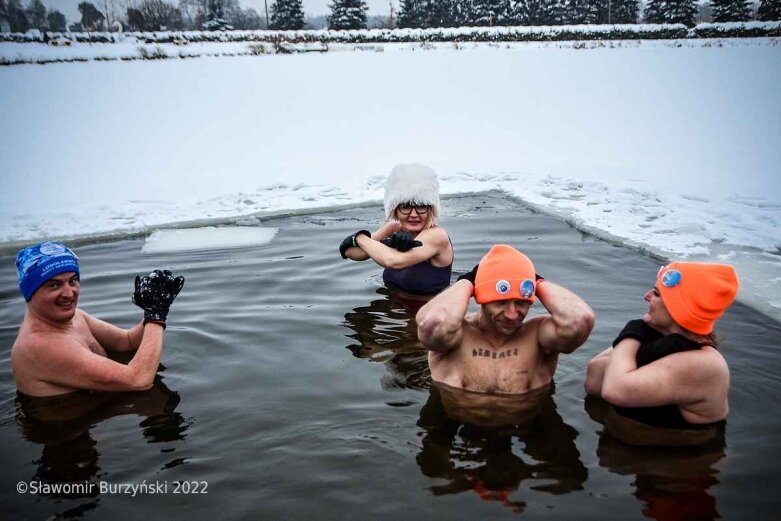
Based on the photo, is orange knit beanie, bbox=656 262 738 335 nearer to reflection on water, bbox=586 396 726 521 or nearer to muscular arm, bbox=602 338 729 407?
muscular arm, bbox=602 338 729 407

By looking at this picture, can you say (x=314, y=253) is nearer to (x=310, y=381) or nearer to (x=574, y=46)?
(x=310, y=381)

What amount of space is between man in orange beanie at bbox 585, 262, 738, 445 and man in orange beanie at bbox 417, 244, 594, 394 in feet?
1.01

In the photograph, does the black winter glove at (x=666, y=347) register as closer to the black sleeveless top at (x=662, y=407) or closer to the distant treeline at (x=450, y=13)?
the black sleeveless top at (x=662, y=407)

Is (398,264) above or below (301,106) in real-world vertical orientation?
below

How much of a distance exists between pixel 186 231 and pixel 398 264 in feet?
15.3

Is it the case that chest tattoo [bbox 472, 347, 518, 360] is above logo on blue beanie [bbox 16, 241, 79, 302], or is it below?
below

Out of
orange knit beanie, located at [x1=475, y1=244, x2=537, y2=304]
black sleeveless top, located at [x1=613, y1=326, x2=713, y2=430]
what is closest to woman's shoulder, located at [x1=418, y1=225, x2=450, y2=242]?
orange knit beanie, located at [x1=475, y1=244, x2=537, y2=304]

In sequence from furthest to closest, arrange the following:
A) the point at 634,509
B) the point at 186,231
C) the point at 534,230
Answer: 1. the point at 186,231
2. the point at 534,230
3. the point at 634,509

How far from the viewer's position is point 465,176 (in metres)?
12.8

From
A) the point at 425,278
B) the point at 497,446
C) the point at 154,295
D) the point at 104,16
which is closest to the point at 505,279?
the point at 497,446

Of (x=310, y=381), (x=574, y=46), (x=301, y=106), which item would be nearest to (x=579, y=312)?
(x=310, y=381)

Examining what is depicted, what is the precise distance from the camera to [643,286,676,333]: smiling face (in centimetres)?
316

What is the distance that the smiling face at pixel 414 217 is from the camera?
217 inches

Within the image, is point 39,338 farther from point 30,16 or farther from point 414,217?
point 30,16
